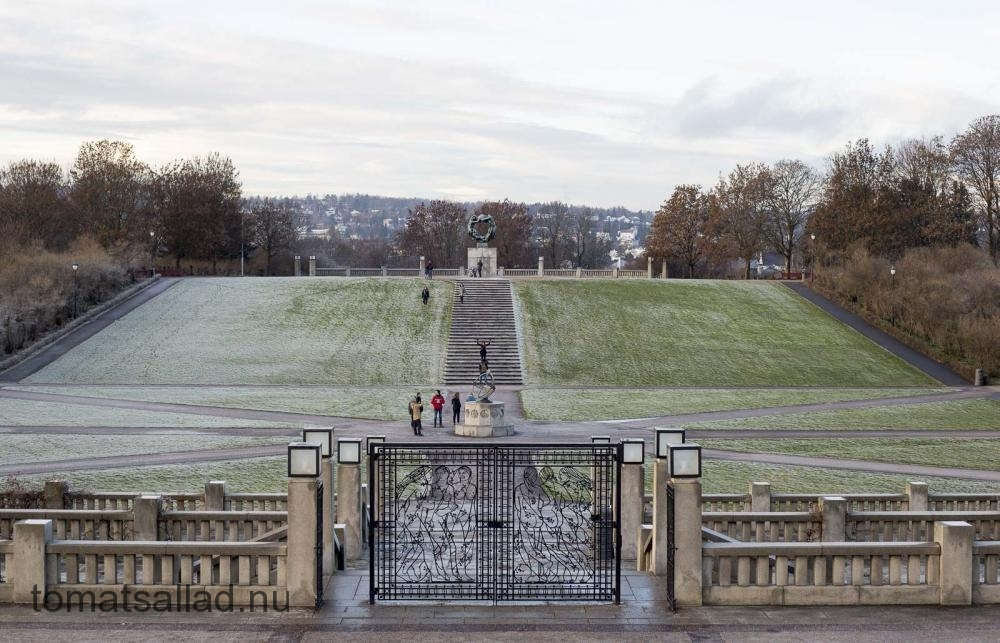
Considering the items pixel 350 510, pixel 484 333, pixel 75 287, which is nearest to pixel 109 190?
pixel 75 287

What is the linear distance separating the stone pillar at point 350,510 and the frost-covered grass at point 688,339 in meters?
37.1

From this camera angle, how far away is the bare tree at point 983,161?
79.2 meters

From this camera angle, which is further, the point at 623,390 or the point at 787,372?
the point at 787,372

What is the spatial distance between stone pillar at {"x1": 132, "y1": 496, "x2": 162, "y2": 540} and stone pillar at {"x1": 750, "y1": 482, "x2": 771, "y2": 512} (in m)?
10.9

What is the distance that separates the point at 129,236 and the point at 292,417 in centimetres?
5449

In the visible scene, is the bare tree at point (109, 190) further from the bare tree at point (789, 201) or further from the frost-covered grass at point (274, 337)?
the bare tree at point (789, 201)

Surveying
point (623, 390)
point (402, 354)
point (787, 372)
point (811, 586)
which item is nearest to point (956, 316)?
point (787, 372)

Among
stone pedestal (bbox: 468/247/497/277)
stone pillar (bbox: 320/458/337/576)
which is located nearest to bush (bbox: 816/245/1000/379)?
stone pedestal (bbox: 468/247/497/277)

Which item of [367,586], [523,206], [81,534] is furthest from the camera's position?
[523,206]

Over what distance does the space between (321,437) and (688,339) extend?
49.6 metres

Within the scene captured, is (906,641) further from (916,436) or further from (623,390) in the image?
(623,390)

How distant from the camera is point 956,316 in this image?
→ 6138 centimetres

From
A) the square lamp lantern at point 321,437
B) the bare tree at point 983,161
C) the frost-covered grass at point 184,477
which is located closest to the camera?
the square lamp lantern at point 321,437

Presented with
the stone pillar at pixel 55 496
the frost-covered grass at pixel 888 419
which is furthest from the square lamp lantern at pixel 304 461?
the frost-covered grass at pixel 888 419
